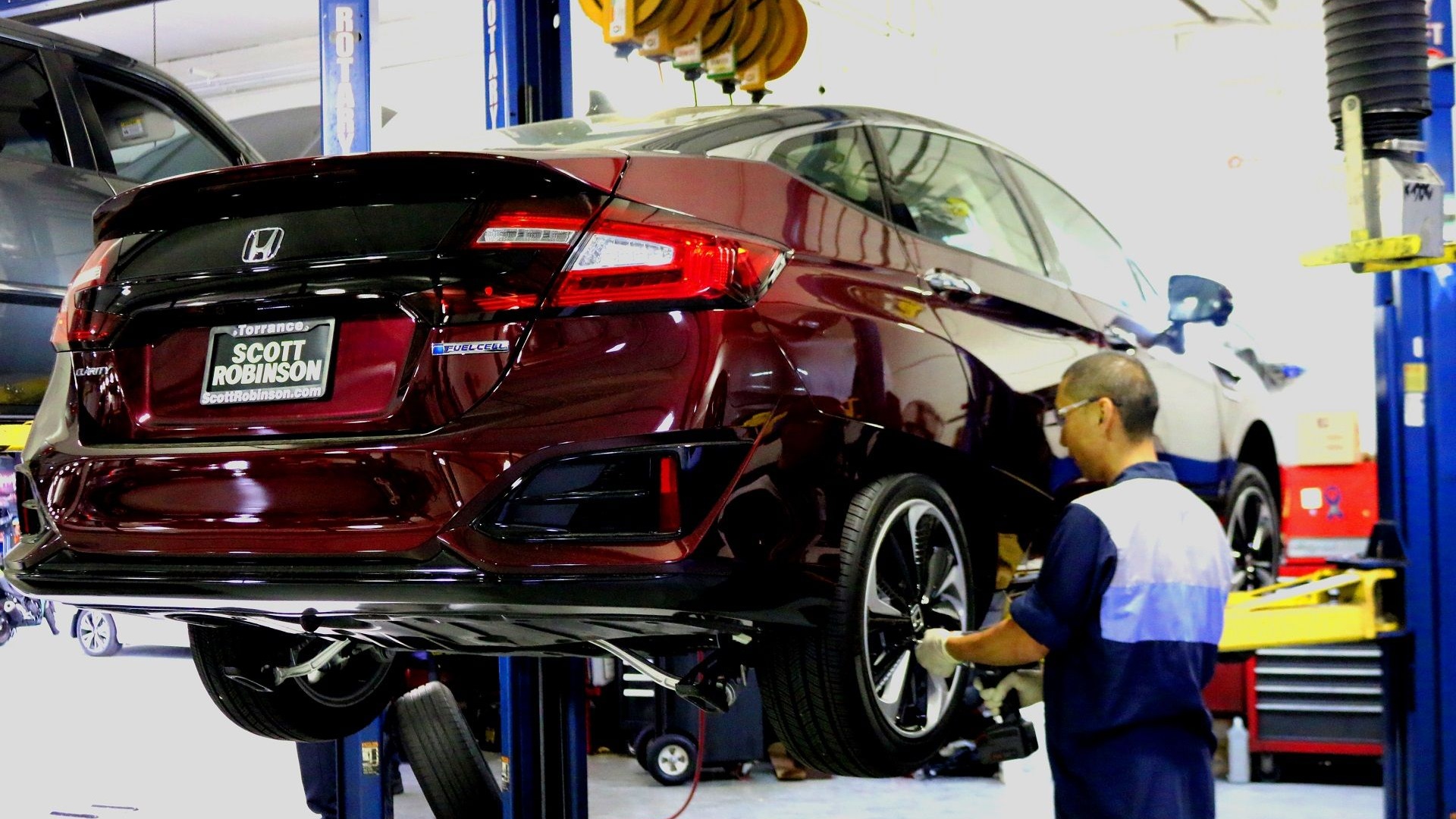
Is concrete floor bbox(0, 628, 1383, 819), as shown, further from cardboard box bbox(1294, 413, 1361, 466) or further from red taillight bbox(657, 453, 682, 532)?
red taillight bbox(657, 453, 682, 532)

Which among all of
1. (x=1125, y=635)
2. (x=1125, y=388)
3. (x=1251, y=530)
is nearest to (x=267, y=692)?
(x=1125, y=635)

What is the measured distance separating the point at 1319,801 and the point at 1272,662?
2.19ft

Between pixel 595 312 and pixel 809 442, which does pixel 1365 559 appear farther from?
pixel 595 312

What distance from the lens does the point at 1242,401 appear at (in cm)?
427

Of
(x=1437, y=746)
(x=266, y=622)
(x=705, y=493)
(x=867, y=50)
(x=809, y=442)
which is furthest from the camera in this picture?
(x=867, y=50)

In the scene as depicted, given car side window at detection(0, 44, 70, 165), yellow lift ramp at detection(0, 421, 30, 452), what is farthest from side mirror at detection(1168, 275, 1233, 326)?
car side window at detection(0, 44, 70, 165)

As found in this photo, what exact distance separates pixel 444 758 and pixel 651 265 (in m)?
2.23

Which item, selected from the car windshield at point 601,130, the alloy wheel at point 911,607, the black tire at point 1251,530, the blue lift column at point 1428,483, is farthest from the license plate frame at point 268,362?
the blue lift column at point 1428,483

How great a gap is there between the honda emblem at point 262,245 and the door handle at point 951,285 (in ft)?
3.74

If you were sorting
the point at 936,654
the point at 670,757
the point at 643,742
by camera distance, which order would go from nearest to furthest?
the point at 936,654 < the point at 670,757 < the point at 643,742

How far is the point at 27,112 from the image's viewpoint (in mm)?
4117

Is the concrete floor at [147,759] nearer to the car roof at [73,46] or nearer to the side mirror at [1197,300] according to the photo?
the car roof at [73,46]

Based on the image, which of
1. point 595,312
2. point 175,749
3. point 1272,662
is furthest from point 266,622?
point 1272,662

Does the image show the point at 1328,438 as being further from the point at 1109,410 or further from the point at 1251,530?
the point at 1109,410
